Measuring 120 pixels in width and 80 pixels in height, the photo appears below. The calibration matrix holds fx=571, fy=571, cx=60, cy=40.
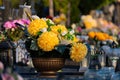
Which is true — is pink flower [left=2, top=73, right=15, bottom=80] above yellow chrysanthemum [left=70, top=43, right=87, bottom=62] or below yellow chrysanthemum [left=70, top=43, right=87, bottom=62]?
below

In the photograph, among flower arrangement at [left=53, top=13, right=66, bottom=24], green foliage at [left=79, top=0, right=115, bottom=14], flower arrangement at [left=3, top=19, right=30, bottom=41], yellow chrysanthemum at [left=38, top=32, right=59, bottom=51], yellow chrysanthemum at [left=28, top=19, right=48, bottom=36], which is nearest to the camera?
yellow chrysanthemum at [left=38, top=32, right=59, bottom=51]

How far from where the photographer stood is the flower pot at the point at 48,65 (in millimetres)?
5289

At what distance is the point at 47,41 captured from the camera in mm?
5207

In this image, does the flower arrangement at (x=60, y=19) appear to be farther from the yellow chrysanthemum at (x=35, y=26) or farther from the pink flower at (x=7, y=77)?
the pink flower at (x=7, y=77)

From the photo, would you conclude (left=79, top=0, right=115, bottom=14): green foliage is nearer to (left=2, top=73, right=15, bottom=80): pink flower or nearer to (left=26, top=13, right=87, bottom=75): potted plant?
(left=26, top=13, right=87, bottom=75): potted plant

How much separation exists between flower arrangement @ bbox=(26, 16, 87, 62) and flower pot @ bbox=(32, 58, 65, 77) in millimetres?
47

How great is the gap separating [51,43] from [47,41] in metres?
0.04

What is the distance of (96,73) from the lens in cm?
551

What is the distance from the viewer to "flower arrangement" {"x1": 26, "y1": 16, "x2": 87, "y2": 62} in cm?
522

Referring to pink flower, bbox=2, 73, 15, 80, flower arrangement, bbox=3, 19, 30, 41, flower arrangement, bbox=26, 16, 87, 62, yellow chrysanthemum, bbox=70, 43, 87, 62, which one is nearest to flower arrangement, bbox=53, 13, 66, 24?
flower arrangement, bbox=3, 19, 30, 41

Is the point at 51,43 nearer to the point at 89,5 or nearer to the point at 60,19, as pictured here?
the point at 60,19

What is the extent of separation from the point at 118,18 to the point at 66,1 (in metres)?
13.3

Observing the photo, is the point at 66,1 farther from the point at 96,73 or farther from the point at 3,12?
the point at 96,73

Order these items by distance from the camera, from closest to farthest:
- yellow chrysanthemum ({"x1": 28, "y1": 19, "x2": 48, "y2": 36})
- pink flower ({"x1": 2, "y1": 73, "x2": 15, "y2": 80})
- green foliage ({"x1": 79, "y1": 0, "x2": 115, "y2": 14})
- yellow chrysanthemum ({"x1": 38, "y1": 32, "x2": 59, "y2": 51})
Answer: pink flower ({"x1": 2, "y1": 73, "x2": 15, "y2": 80}), yellow chrysanthemum ({"x1": 38, "y1": 32, "x2": 59, "y2": 51}), yellow chrysanthemum ({"x1": 28, "y1": 19, "x2": 48, "y2": 36}), green foliage ({"x1": 79, "y1": 0, "x2": 115, "y2": 14})
